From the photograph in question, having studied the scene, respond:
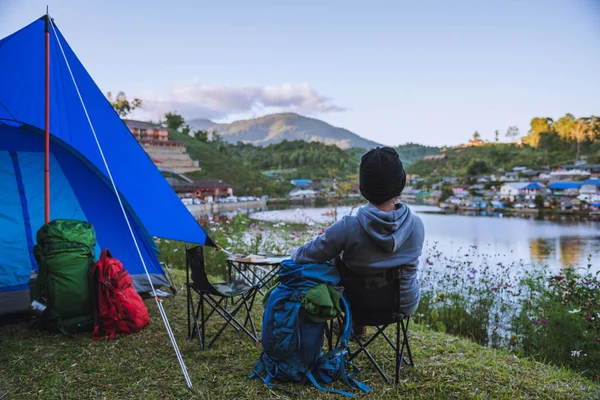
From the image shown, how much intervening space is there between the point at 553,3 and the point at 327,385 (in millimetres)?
3324

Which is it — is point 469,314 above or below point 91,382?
below

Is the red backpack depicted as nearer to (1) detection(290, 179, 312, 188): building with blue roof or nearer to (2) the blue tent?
(2) the blue tent

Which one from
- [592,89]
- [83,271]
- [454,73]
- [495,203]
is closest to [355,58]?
[454,73]

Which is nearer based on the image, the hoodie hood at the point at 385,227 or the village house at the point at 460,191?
the hoodie hood at the point at 385,227

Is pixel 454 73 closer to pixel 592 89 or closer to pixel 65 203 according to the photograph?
pixel 592 89

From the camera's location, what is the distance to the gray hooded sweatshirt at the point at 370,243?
83.0 inches

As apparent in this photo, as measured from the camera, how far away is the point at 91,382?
235 centimetres

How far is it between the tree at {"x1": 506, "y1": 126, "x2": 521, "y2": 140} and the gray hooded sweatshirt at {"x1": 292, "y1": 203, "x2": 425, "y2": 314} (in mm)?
74256

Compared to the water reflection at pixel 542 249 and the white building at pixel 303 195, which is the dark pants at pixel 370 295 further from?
the white building at pixel 303 195

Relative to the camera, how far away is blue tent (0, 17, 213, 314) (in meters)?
3.53

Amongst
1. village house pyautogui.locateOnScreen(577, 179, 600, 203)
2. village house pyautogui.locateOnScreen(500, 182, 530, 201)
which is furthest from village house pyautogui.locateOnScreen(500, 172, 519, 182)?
village house pyautogui.locateOnScreen(577, 179, 600, 203)

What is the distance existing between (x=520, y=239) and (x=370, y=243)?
1504 cm

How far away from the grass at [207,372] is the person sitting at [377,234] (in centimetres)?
55

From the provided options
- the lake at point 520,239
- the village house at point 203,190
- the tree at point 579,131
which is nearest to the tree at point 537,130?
the tree at point 579,131
